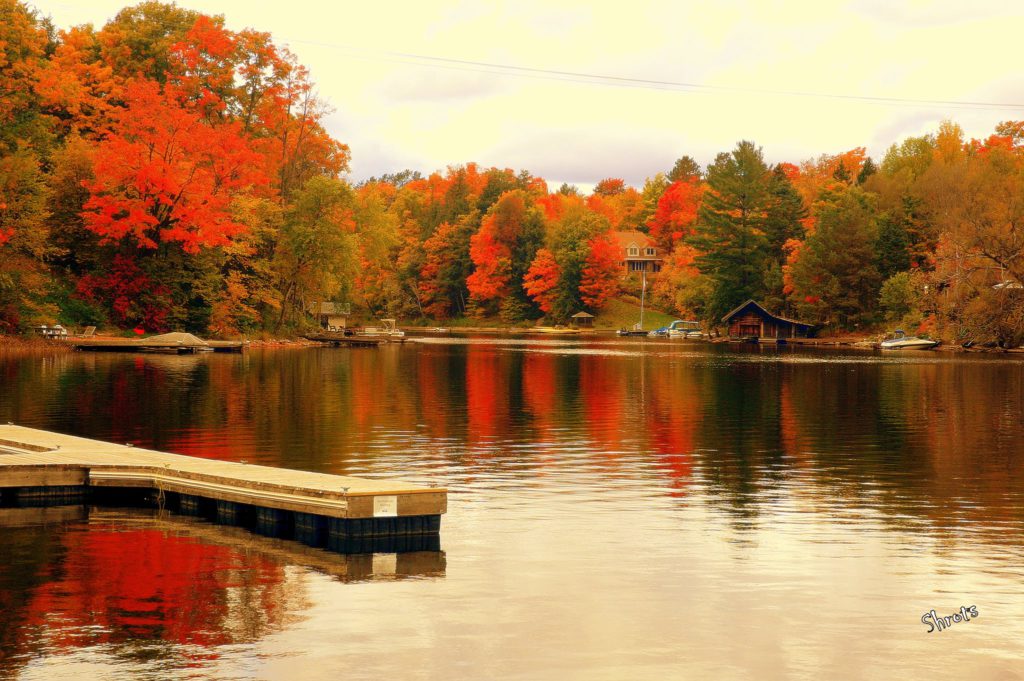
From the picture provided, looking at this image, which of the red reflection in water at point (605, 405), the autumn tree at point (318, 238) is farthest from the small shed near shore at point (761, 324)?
the red reflection in water at point (605, 405)

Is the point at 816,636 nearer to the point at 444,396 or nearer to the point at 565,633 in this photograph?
the point at 565,633

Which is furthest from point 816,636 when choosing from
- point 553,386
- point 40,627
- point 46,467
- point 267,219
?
point 267,219

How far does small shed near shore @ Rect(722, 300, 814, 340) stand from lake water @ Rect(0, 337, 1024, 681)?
323 ft

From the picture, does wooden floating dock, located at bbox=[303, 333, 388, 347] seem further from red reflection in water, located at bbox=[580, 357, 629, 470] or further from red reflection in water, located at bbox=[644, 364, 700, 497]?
red reflection in water, located at bbox=[644, 364, 700, 497]

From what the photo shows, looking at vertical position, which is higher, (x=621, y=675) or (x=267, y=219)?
(x=267, y=219)

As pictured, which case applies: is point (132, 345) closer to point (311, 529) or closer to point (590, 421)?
point (590, 421)

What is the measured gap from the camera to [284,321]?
322ft

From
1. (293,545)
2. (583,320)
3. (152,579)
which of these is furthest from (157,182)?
(583,320)

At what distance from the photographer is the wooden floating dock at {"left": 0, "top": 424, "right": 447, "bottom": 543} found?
56.5ft

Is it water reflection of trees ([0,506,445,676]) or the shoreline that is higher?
the shoreline

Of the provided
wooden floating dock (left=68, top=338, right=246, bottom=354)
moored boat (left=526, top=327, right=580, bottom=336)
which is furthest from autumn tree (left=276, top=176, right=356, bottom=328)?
moored boat (left=526, top=327, right=580, bottom=336)

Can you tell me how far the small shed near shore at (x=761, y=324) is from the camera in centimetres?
13525

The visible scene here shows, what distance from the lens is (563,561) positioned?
16328 millimetres

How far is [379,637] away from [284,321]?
8775 cm
